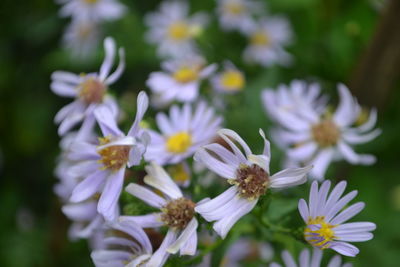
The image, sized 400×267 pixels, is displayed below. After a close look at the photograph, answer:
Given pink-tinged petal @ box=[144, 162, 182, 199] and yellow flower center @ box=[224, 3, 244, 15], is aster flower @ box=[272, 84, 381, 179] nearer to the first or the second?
pink-tinged petal @ box=[144, 162, 182, 199]

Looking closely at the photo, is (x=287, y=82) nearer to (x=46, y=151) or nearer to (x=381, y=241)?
(x=381, y=241)

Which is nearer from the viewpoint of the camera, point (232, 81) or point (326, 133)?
point (326, 133)

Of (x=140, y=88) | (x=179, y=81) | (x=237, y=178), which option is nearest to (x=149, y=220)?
(x=237, y=178)

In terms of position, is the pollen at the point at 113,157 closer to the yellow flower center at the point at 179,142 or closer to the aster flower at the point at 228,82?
the yellow flower center at the point at 179,142

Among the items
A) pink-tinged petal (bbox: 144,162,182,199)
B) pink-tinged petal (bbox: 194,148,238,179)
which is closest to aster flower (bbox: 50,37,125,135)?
pink-tinged petal (bbox: 144,162,182,199)

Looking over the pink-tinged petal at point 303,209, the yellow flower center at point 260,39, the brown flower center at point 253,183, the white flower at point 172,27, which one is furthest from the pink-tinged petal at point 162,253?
the yellow flower center at point 260,39

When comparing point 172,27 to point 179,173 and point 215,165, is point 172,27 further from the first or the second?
point 215,165

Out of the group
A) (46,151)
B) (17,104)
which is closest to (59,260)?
(46,151)
